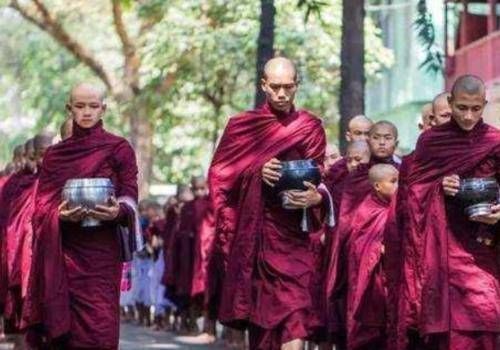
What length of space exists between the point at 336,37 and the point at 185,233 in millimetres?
10352

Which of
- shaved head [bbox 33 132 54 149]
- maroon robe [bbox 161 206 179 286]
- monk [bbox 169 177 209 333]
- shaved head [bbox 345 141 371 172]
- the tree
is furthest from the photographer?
the tree

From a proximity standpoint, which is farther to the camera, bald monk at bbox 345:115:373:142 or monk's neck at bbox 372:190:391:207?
bald monk at bbox 345:115:373:142

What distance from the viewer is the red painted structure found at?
2847 cm

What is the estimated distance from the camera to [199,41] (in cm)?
3019

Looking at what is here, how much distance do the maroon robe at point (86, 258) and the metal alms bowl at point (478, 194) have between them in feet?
6.20

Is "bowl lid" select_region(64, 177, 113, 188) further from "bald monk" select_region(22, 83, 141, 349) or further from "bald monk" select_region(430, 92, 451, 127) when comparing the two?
"bald monk" select_region(430, 92, 451, 127)

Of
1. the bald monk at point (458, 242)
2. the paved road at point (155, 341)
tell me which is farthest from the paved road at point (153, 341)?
the bald monk at point (458, 242)

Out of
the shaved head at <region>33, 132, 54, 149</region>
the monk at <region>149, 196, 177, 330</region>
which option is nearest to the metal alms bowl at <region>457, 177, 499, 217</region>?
the shaved head at <region>33, 132, 54, 149</region>

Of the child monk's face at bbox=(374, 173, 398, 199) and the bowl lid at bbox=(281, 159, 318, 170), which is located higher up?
the child monk's face at bbox=(374, 173, 398, 199)

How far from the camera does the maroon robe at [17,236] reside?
49.3 feet

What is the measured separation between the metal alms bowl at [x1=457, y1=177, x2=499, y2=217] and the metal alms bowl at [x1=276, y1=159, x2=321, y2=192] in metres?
0.99

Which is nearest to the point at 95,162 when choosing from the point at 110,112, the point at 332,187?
the point at 332,187

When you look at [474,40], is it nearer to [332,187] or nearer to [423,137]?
[332,187]

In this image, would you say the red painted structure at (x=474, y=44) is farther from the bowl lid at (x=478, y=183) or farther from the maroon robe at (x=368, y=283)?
the bowl lid at (x=478, y=183)
